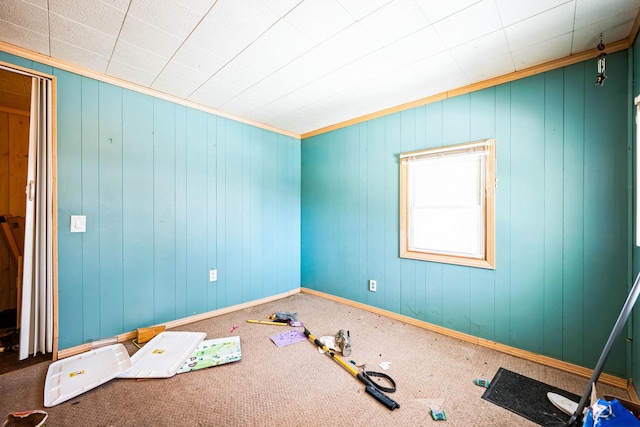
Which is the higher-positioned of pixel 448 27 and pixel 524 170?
pixel 448 27

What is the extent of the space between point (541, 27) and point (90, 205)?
349 cm

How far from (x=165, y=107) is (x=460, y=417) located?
338cm

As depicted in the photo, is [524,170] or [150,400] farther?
[524,170]

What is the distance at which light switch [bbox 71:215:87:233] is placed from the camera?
2.11 m

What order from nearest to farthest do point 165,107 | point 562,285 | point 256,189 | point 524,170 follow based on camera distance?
1. point 562,285
2. point 524,170
3. point 165,107
4. point 256,189

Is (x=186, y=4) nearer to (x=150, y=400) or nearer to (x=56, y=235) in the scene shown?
(x=56, y=235)

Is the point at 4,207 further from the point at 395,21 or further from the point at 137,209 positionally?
the point at 395,21

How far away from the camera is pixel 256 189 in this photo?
3.33 meters

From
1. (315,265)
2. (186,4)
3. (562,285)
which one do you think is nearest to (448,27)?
(186,4)

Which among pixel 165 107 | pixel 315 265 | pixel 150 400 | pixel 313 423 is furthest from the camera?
pixel 315 265

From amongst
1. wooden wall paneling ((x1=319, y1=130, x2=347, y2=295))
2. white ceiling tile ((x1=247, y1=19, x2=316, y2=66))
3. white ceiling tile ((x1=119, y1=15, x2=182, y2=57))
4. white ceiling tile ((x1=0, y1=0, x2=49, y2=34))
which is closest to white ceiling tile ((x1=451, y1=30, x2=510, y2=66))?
white ceiling tile ((x1=247, y1=19, x2=316, y2=66))

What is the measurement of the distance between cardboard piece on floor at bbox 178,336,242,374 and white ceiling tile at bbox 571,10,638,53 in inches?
127

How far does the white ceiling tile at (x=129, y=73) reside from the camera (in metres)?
2.10

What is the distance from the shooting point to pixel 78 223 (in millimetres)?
2133
